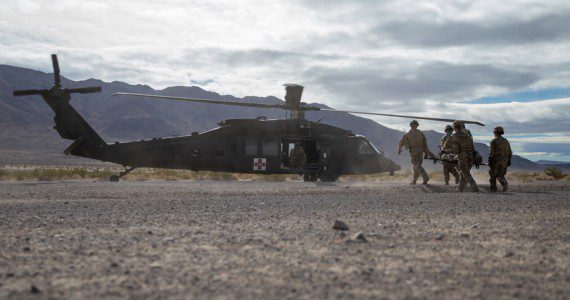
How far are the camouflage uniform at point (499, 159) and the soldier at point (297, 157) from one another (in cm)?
774

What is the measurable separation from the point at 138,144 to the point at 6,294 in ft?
50.9

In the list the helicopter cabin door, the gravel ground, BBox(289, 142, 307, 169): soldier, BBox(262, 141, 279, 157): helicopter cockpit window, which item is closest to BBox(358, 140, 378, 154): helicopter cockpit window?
the helicopter cabin door

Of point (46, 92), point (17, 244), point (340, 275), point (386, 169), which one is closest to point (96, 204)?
point (17, 244)

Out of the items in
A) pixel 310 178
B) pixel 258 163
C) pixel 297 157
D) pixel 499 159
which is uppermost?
pixel 499 159

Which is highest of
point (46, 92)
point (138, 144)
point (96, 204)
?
point (46, 92)

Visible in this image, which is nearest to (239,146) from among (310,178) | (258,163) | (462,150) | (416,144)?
(258,163)

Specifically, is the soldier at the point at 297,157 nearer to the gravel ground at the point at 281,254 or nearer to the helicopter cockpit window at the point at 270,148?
the helicopter cockpit window at the point at 270,148

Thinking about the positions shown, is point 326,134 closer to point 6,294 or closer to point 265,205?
point 265,205

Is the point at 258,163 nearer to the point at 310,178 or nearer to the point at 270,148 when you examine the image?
the point at 270,148

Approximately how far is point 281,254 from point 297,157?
14.7 metres

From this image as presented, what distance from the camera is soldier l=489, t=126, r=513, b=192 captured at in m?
12.8

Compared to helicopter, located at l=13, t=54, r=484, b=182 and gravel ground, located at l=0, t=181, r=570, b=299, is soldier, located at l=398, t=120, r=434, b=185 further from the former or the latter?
gravel ground, located at l=0, t=181, r=570, b=299

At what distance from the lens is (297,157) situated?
1886 centimetres

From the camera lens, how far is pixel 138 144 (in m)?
18.0
